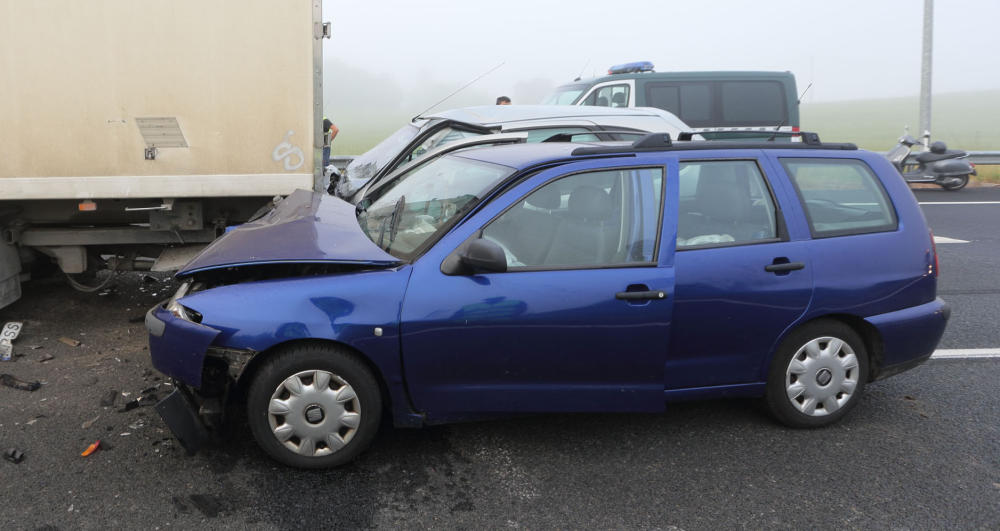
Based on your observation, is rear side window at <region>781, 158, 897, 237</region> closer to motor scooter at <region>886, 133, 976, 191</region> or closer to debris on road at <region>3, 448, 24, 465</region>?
debris on road at <region>3, 448, 24, 465</region>

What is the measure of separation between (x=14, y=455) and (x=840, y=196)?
4.28 m

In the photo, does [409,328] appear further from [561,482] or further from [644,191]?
[644,191]

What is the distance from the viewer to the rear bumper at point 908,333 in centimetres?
447

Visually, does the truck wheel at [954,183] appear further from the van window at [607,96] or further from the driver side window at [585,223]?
the driver side window at [585,223]

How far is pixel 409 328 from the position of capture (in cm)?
381

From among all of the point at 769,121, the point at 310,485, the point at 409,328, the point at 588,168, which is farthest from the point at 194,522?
the point at 769,121

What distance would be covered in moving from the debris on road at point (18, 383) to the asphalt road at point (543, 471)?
2.5 inches

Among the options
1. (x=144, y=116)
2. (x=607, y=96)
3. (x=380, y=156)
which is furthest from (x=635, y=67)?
(x=144, y=116)

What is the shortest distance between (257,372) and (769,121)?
36.0 feet

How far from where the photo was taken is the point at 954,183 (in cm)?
1583

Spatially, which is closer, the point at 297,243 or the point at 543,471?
the point at 543,471

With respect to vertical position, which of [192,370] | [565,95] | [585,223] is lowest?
[192,370]

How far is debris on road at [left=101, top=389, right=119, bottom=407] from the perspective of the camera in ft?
15.3

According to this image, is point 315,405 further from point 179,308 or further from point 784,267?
point 784,267
